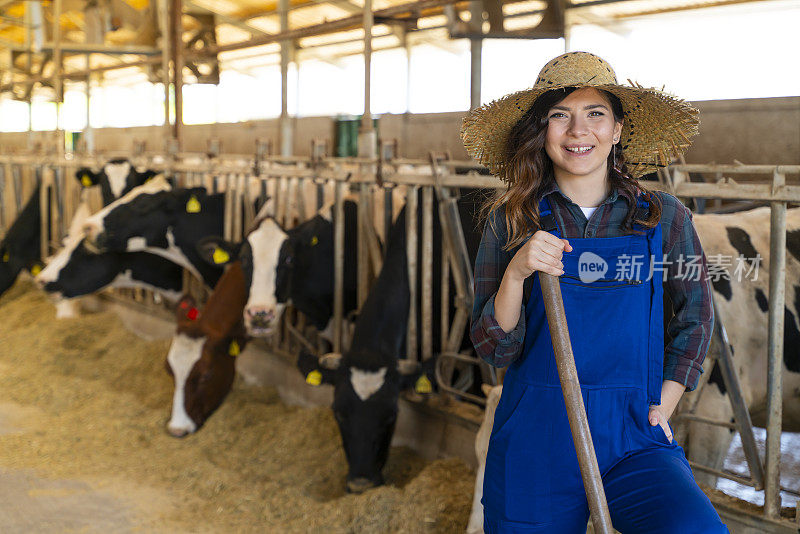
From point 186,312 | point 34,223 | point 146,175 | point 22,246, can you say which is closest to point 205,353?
point 186,312

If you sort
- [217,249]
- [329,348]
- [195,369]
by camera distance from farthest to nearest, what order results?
[329,348] → [217,249] → [195,369]

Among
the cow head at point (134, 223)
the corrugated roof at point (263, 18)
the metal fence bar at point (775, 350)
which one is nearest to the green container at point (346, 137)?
the corrugated roof at point (263, 18)

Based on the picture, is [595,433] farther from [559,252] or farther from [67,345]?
[67,345]

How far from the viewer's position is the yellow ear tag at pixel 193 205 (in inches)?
228

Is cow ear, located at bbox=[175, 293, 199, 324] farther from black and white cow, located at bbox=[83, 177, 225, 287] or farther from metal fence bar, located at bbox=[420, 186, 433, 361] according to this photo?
metal fence bar, located at bbox=[420, 186, 433, 361]

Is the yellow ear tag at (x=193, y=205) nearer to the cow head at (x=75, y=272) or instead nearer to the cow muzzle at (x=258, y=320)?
the cow head at (x=75, y=272)

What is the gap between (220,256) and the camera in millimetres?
4977

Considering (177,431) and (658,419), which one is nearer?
(658,419)

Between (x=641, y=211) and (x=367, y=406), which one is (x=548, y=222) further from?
(x=367, y=406)

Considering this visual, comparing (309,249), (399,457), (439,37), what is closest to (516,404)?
(399,457)

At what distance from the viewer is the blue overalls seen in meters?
1.63

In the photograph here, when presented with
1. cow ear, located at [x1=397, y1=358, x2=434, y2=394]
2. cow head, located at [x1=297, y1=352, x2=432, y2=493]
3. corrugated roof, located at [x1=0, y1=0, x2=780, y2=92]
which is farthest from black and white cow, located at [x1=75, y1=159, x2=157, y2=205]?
cow ear, located at [x1=397, y1=358, x2=434, y2=394]

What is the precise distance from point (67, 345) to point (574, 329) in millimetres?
5932

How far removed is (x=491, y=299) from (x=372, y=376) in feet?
6.52
